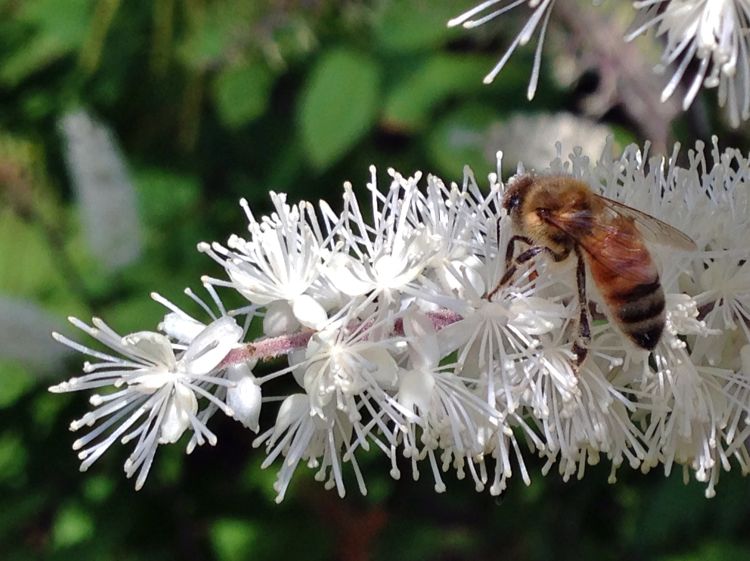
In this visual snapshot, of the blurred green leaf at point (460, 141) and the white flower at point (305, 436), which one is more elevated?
the blurred green leaf at point (460, 141)

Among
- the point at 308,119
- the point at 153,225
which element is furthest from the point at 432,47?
the point at 153,225

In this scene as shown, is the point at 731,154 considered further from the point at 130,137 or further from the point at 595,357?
the point at 130,137

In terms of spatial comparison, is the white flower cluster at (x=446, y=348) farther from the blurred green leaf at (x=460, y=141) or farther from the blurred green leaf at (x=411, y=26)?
the blurred green leaf at (x=411, y=26)

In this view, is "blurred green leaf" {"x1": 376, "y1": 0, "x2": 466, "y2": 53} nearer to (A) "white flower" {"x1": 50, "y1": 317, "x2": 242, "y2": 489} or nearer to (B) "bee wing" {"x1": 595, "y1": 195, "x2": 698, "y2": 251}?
(B) "bee wing" {"x1": 595, "y1": 195, "x2": 698, "y2": 251}

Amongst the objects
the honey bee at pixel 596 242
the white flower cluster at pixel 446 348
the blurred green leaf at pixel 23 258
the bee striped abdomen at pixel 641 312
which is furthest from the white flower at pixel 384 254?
the blurred green leaf at pixel 23 258

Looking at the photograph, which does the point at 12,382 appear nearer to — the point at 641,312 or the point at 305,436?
the point at 305,436

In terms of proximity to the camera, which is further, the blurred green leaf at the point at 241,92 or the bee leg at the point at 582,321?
the blurred green leaf at the point at 241,92
